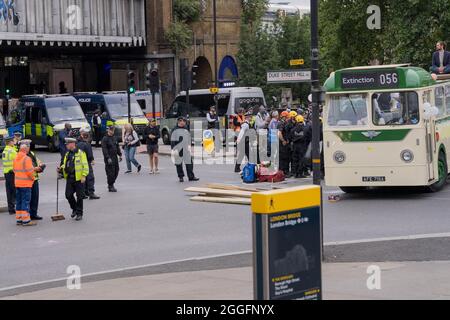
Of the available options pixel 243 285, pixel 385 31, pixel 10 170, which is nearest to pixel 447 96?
pixel 10 170

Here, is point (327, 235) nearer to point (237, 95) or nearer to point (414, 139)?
point (414, 139)

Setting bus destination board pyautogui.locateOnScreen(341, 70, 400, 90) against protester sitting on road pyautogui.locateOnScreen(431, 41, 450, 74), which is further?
protester sitting on road pyautogui.locateOnScreen(431, 41, 450, 74)

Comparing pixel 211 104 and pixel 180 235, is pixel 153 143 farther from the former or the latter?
pixel 211 104

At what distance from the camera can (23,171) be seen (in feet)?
64.5

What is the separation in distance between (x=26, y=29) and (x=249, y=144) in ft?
89.3

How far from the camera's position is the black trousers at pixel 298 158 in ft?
86.7

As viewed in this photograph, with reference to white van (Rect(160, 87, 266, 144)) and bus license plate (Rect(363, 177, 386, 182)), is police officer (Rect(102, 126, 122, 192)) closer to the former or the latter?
bus license plate (Rect(363, 177, 386, 182))

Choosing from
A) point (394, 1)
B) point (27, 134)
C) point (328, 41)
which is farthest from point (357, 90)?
point (328, 41)

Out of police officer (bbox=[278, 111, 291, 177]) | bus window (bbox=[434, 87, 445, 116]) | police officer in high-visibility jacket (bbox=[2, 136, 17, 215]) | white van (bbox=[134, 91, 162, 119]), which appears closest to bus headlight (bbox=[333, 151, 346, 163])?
bus window (bbox=[434, 87, 445, 116])

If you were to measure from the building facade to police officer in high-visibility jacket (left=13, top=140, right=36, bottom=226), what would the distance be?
30.7 m

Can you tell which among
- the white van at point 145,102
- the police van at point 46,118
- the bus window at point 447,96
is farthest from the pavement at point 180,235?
the white van at point 145,102

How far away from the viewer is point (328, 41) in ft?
164

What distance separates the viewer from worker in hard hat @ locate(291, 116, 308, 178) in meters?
26.5

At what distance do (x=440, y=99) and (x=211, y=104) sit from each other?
23.1 meters
